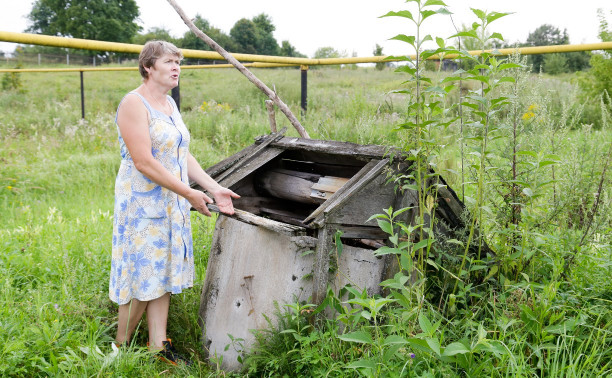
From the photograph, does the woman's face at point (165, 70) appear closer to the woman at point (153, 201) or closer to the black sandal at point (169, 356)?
the woman at point (153, 201)

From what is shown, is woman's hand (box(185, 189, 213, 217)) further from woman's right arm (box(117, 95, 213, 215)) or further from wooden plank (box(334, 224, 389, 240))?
wooden plank (box(334, 224, 389, 240))

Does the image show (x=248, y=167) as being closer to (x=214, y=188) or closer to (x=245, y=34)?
(x=214, y=188)

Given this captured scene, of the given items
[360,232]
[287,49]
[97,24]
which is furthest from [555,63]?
[287,49]

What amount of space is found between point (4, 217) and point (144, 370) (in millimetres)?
3238

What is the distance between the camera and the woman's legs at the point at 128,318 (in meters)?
2.69

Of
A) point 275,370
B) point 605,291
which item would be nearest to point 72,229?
point 275,370

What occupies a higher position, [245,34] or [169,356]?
[245,34]

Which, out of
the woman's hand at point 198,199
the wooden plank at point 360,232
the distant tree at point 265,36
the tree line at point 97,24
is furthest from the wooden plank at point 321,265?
the distant tree at point 265,36

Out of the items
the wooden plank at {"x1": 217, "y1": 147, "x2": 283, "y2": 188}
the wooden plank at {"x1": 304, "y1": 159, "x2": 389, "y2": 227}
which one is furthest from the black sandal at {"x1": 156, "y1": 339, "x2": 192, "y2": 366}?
the wooden plank at {"x1": 304, "y1": 159, "x2": 389, "y2": 227}

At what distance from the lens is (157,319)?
2.75m

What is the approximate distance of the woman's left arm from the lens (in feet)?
8.77

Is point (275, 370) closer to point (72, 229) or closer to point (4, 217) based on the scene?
point (72, 229)

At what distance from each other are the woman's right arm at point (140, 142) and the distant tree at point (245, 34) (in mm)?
68187

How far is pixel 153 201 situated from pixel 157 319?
0.69 metres
